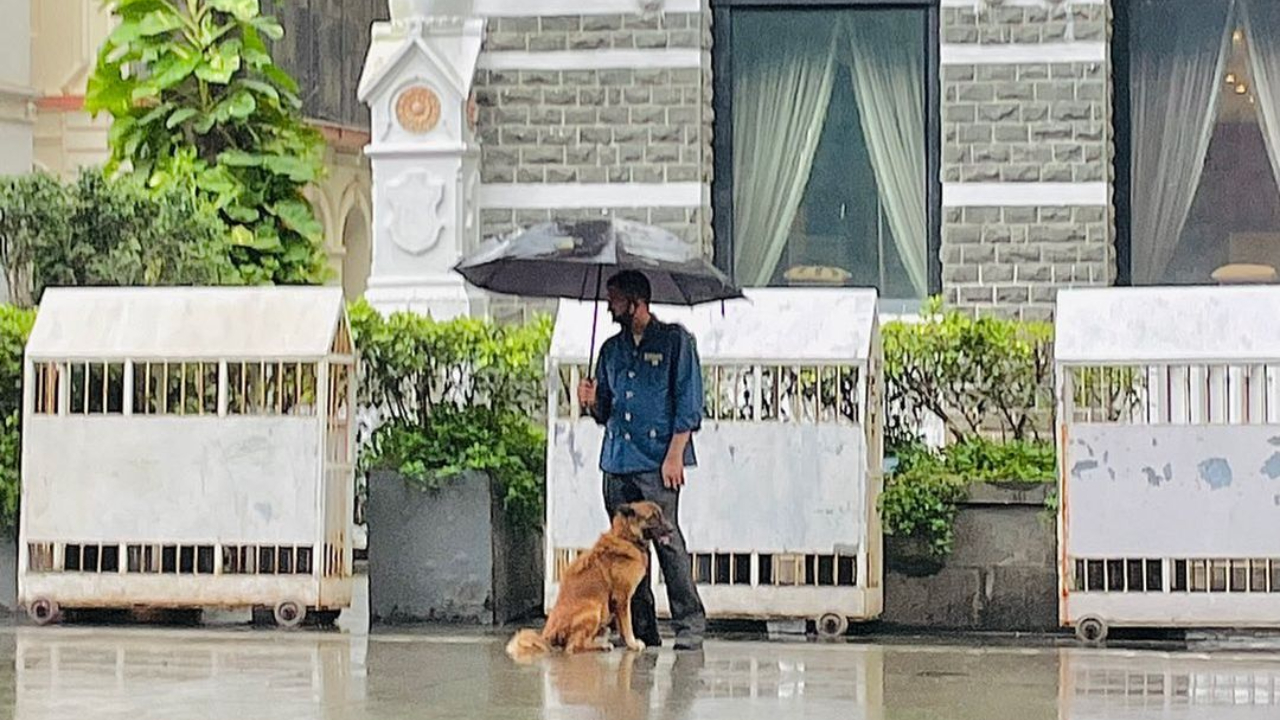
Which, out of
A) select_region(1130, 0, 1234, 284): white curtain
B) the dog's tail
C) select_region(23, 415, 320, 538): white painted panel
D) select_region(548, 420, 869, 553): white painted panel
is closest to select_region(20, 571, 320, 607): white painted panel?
select_region(23, 415, 320, 538): white painted panel

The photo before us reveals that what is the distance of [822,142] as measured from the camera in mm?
20406

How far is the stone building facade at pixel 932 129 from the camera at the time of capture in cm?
1962

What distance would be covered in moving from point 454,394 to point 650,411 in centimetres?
259

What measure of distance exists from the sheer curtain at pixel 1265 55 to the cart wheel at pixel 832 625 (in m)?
6.88

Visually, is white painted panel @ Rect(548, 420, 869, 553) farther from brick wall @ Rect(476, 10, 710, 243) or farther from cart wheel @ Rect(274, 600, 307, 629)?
brick wall @ Rect(476, 10, 710, 243)

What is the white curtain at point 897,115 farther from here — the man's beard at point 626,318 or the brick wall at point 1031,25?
the man's beard at point 626,318

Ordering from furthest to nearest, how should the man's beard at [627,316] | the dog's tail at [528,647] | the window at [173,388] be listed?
the window at [173,388], the man's beard at [627,316], the dog's tail at [528,647]

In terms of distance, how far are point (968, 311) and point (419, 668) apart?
769 cm

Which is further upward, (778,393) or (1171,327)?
(1171,327)

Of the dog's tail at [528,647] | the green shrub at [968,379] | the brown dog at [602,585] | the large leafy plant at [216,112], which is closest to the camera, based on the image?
the brown dog at [602,585]

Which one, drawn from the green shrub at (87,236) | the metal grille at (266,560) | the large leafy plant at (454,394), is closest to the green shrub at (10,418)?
the metal grille at (266,560)

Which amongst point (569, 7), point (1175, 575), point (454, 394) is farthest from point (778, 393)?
point (569, 7)

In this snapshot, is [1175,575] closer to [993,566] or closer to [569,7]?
[993,566]

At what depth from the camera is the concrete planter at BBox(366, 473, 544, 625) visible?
51.1ft
